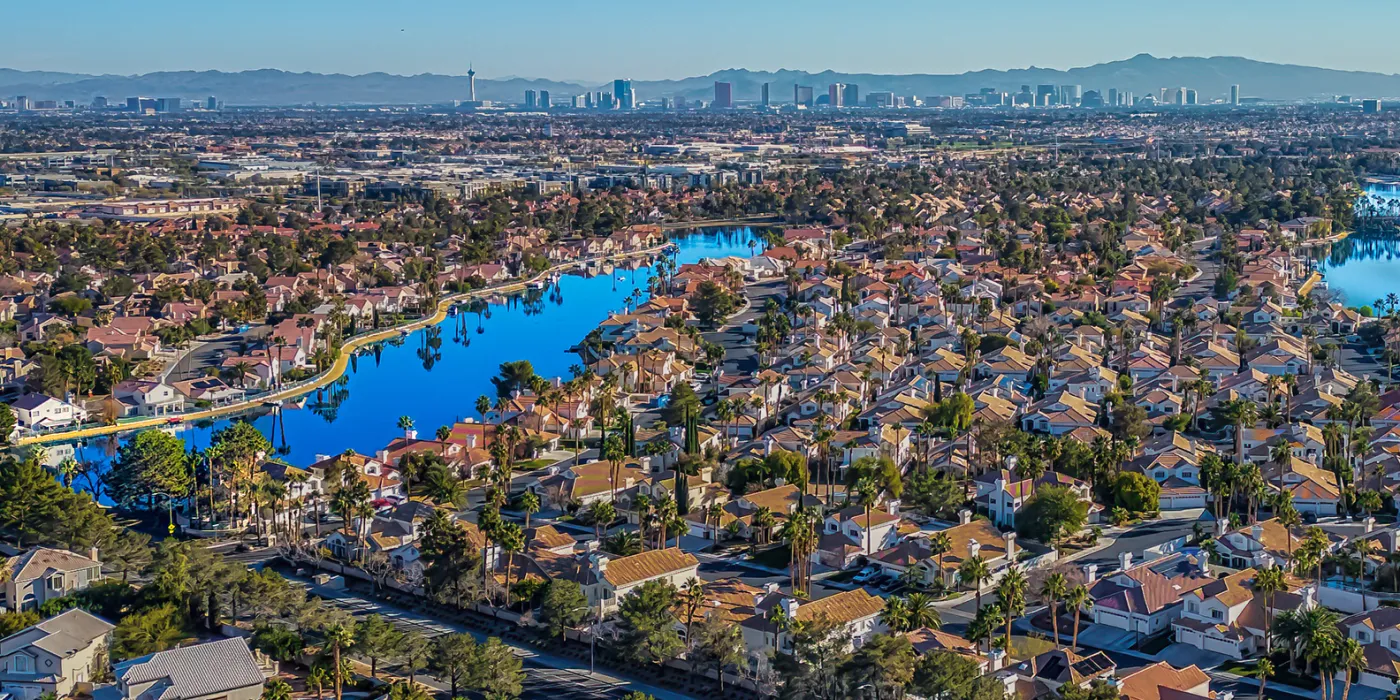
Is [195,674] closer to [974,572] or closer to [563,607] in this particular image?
[563,607]

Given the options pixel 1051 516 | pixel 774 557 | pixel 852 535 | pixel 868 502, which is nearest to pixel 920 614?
pixel 868 502

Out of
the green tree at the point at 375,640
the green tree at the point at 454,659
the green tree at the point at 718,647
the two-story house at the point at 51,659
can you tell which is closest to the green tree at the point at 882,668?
the green tree at the point at 718,647

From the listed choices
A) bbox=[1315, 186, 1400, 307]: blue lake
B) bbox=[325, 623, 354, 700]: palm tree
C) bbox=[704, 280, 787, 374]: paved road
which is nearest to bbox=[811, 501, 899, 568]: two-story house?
bbox=[325, 623, 354, 700]: palm tree

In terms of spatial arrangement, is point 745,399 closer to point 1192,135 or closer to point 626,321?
point 626,321

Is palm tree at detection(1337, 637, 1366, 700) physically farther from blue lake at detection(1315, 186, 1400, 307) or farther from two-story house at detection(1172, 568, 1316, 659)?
blue lake at detection(1315, 186, 1400, 307)

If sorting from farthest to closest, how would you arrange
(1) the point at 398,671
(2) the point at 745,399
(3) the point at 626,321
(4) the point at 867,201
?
(4) the point at 867,201
(3) the point at 626,321
(2) the point at 745,399
(1) the point at 398,671

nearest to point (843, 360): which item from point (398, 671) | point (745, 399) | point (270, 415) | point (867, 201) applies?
point (745, 399)
